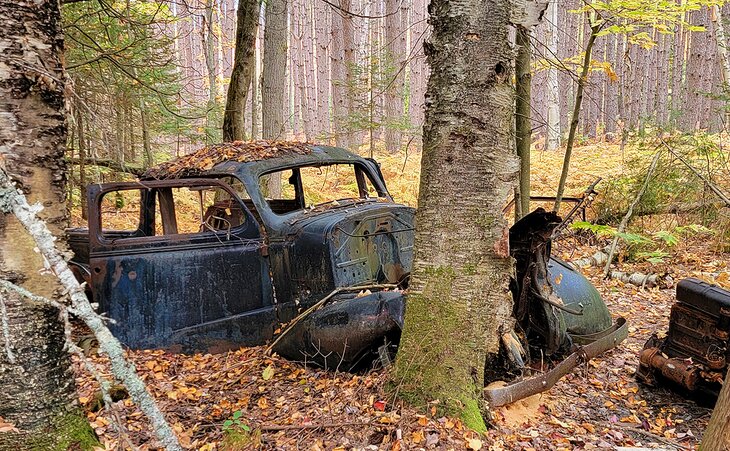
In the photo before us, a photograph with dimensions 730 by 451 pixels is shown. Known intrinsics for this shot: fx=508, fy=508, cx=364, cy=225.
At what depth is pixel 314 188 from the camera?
13.4 metres

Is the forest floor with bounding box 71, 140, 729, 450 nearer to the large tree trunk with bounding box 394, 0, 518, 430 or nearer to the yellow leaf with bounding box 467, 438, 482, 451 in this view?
the yellow leaf with bounding box 467, 438, 482, 451

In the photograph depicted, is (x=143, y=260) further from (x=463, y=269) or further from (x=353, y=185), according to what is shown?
(x=353, y=185)

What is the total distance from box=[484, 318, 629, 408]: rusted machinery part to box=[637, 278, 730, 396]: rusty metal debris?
0.28 meters

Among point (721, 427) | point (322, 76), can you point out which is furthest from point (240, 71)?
point (322, 76)

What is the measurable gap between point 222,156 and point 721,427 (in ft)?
15.2

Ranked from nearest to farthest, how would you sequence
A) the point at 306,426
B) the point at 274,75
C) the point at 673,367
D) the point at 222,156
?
the point at 306,426 → the point at 673,367 → the point at 222,156 → the point at 274,75

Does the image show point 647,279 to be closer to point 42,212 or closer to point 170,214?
point 170,214

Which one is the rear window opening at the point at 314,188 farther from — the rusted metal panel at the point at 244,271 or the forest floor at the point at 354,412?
the forest floor at the point at 354,412

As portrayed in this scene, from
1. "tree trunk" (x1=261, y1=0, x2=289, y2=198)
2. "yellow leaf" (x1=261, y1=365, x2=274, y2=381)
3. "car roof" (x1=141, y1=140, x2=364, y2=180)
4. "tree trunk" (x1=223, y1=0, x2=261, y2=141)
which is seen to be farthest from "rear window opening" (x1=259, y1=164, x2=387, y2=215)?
"yellow leaf" (x1=261, y1=365, x2=274, y2=381)

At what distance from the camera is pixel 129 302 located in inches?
189

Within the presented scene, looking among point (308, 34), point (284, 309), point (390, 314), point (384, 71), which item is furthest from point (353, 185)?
point (308, 34)

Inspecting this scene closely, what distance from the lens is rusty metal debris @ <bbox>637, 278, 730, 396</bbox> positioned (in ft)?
12.3

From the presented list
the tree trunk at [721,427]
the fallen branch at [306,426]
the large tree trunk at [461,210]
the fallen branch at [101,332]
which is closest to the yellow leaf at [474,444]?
the large tree trunk at [461,210]

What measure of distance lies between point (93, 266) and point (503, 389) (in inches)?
150
